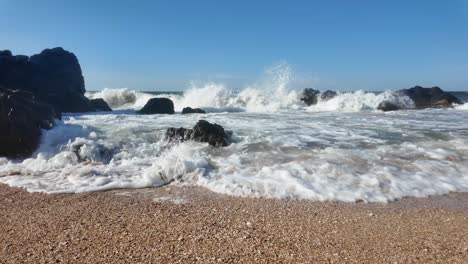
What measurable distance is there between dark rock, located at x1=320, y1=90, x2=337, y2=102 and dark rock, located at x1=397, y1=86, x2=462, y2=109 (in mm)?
3873

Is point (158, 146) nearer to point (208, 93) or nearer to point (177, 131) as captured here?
point (177, 131)

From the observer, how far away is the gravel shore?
3264 mm

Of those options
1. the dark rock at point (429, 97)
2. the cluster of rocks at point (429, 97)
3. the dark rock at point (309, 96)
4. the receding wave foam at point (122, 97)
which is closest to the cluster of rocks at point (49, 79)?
the receding wave foam at point (122, 97)

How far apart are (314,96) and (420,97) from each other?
6128 millimetres

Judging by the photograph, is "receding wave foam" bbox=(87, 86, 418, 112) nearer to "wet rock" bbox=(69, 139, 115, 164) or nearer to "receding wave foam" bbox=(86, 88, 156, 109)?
"receding wave foam" bbox=(86, 88, 156, 109)

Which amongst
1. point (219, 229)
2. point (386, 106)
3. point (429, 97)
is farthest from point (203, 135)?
point (429, 97)

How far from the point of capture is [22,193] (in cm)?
513

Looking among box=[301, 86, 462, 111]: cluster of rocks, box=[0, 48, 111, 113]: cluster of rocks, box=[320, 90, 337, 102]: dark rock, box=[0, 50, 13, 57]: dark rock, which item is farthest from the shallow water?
box=[301, 86, 462, 111]: cluster of rocks

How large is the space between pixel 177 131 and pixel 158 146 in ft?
1.93

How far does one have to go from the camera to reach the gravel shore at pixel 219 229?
10.7 feet

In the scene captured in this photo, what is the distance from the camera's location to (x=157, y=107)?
57.7 ft

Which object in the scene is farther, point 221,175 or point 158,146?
point 158,146

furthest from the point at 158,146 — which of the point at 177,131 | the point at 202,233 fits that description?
the point at 202,233

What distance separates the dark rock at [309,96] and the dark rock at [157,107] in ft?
32.1
